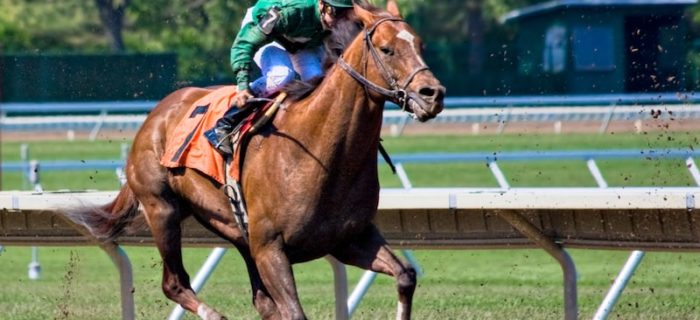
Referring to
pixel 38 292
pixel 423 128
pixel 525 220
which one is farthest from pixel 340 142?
pixel 423 128

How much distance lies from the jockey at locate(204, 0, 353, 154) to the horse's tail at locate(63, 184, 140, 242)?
98cm

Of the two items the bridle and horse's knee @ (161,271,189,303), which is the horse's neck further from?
horse's knee @ (161,271,189,303)

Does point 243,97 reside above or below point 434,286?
above

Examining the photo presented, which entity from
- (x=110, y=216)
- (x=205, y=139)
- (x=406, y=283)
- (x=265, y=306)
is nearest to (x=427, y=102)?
(x=406, y=283)

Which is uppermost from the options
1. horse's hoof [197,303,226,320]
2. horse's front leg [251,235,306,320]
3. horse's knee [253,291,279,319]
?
horse's front leg [251,235,306,320]

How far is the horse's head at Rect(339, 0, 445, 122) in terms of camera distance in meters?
5.06

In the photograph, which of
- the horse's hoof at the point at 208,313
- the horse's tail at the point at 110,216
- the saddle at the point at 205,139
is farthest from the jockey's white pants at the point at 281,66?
the horse's tail at the point at 110,216

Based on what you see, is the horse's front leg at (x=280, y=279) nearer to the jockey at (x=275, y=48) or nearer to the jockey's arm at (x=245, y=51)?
the jockey at (x=275, y=48)

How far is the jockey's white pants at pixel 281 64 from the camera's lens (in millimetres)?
6055

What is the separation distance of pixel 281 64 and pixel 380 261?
0.95 m

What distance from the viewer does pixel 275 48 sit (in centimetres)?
621

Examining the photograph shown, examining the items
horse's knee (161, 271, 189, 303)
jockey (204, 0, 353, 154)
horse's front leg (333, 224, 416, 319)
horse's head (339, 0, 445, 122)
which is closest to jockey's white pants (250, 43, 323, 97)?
jockey (204, 0, 353, 154)

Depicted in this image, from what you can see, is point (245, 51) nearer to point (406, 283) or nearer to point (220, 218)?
point (220, 218)

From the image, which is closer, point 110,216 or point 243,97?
point 243,97
